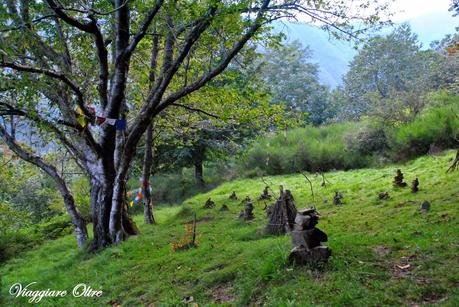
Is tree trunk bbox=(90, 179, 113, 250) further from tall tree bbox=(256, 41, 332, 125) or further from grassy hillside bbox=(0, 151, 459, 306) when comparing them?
tall tree bbox=(256, 41, 332, 125)

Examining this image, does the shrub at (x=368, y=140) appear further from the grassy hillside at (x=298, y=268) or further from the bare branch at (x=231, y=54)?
the bare branch at (x=231, y=54)

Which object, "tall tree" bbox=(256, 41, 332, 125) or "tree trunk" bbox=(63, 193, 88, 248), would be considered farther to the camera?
"tall tree" bbox=(256, 41, 332, 125)

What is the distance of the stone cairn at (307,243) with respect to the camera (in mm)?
4832

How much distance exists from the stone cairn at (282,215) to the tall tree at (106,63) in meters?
→ 2.99

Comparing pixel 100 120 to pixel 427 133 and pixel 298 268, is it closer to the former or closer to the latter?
pixel 298 268

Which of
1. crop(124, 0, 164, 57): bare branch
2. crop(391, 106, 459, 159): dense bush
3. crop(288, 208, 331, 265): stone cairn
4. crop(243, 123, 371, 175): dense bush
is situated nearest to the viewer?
crop(288, 208, 331, 265): stone cairn

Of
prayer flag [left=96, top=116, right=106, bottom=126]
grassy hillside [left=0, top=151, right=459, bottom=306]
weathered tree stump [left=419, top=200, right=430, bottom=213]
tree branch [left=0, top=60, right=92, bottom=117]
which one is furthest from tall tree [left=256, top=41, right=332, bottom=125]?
weathered tree stump [left=419, top=200, right=430, bottom=213]

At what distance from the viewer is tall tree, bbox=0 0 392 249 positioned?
24.9 ft

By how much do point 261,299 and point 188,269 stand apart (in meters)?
2.13

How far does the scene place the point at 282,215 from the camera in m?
7.29

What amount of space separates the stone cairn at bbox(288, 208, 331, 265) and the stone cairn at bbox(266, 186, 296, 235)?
79.0 inches

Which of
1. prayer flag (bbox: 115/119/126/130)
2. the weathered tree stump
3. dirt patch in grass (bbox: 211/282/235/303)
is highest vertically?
prayer flag (bbox: 115/119/126/130)

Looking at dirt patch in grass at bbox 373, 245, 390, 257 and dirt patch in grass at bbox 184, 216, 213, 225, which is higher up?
dirt patch in grass at bbox 184, 216, 213, 225

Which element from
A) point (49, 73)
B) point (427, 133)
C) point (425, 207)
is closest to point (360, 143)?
point (427, 133)
